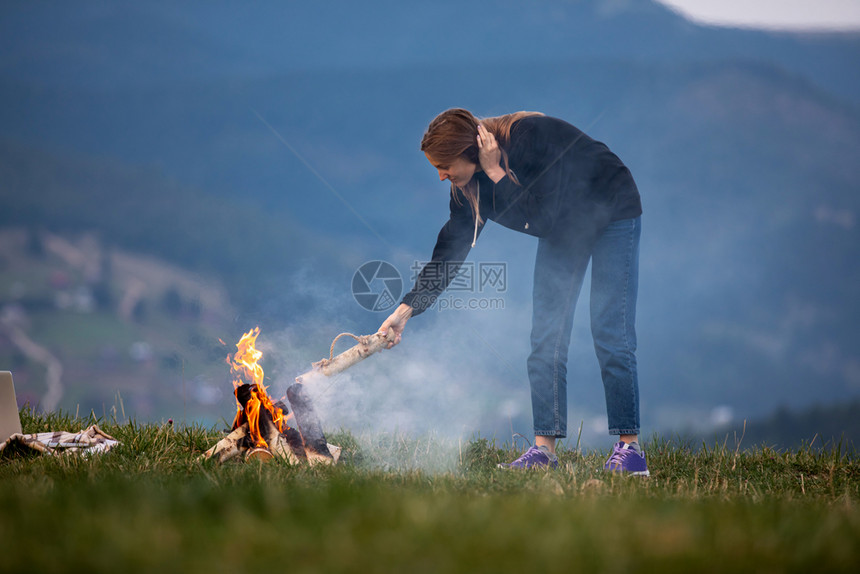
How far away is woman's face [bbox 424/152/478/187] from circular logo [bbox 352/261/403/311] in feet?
3.71

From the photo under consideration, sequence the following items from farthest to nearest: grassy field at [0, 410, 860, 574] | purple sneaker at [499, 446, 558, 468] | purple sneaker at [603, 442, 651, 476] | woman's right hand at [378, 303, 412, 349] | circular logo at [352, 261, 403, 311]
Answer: circular logo at [352, 261, 403, 311] < woman's right hand at [378, 303, 412, 349] < purple sneaker at [499, 446, 558, 468] < purple sneaker at [603, 442, 651, 476] < grassy field at [0, 410, 860, 574]

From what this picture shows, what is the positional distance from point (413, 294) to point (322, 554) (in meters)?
3.06

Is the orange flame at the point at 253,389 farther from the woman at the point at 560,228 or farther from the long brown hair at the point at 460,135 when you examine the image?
the long brown hair at the point at 460,135

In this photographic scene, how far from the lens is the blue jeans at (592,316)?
4152mm

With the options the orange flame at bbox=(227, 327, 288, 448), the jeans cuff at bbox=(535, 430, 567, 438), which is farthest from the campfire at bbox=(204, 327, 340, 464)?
the jeans cuff at bbox=(535, 430, 567, 438)

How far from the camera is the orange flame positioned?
4.21 metres

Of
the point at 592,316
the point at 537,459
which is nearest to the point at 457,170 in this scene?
the point at 592,316

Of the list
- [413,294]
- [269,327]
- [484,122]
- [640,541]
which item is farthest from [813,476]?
[269,327]

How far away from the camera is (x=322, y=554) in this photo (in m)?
1.54

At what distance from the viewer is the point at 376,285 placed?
531cm

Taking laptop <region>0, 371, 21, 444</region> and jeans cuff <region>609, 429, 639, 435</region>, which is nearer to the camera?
jeans cuff <region>609, 429, 639, 435</region>

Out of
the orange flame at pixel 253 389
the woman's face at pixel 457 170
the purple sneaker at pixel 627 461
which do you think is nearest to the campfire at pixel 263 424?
the orange flame at pixel 253 389

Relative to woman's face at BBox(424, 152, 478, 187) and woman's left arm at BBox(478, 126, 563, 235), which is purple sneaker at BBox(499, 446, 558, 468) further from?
woman's face at BBox(424, 152, 478, 187)

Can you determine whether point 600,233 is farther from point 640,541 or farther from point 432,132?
point 640,541
